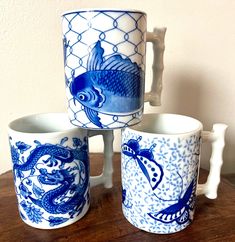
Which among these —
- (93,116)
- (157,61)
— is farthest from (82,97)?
(157,61)

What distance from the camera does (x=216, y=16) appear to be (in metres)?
0.59

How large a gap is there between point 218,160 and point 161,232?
125mm

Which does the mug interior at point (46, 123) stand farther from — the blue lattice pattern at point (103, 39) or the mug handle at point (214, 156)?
the mug handle at point (214, 156)

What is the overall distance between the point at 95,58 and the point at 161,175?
16cm

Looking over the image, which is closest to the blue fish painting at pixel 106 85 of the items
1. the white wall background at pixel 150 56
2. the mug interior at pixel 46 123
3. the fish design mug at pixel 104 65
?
the fish design mug at pixel 104 65

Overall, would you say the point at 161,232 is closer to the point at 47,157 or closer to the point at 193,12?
the point at 47,157

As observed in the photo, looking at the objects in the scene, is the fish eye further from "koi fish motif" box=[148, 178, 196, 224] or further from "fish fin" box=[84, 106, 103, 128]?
"koi fish motif" box=[148, 178, 196, 224]

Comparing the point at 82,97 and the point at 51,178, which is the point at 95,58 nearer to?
the point at 82,97

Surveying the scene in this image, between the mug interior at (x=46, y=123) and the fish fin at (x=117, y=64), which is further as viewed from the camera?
the mug interior at (x=46, y=123)

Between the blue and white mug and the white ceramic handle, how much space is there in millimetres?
74

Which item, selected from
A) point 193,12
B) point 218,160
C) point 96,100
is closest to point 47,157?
point 96,100

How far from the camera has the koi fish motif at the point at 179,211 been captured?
0.37m

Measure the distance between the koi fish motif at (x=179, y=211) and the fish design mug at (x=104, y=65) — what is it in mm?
118

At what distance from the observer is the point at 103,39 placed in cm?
33
